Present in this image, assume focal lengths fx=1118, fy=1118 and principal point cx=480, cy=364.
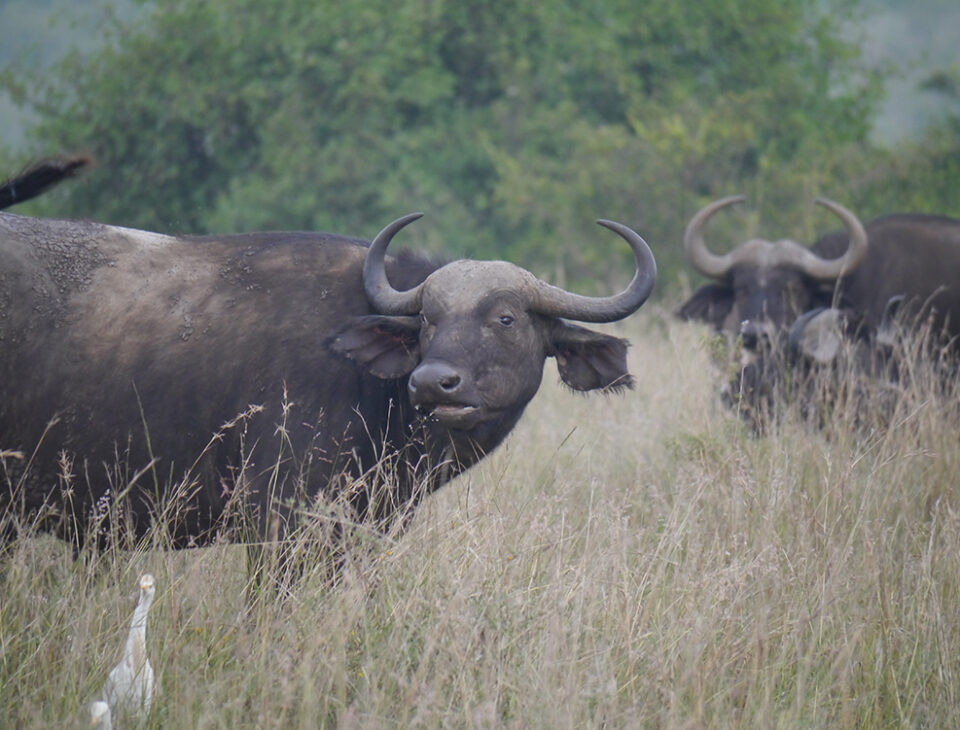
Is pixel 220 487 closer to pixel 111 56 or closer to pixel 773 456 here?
pixel 773 456

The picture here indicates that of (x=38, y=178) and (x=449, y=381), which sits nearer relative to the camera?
(x=449, y=381)

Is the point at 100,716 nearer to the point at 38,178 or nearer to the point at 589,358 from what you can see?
the point at 589,358

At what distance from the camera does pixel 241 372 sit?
4547 millimetres

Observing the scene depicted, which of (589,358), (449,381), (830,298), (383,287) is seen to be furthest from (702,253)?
(449,381)

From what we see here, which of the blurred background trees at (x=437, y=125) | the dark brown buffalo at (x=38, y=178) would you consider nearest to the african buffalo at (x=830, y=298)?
the dark brown buffalo at (x=38, y=178)

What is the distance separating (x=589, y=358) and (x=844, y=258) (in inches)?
178

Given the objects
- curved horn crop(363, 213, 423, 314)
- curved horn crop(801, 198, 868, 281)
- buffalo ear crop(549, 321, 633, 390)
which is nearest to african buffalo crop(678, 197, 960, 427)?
curved horn crop(801, 198, 868, 281)

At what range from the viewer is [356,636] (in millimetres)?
3551

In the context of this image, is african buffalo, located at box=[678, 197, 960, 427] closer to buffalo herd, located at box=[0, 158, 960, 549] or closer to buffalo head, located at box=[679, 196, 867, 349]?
buffalo head, located at box=[679, 196, 867, 349]

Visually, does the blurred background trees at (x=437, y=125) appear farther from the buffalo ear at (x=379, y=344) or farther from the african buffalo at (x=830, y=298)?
the buffalo ear at (x=379, y=344)

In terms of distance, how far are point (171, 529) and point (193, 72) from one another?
14319 mm

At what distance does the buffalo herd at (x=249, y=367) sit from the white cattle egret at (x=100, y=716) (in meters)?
1.17

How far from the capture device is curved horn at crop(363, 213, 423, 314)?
4.70 metres

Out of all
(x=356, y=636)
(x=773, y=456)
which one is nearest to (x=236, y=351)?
(x=356, y=636)
